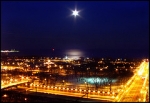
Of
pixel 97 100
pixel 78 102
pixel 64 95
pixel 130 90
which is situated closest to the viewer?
pixel 78 102

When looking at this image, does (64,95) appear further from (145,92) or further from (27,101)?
(145,92)

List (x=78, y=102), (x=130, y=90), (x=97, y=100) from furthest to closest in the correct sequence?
1. (x=130, y=90)
2. (x=97, y=100)
3. (x=78, y=102)

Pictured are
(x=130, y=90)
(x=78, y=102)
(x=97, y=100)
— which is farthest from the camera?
(x=130, y=90)

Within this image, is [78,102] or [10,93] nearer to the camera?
[78,102]

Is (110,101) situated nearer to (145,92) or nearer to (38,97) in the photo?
(145,92)

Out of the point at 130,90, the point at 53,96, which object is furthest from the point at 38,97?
the point at 130,90

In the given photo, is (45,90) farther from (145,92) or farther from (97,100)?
(145,92)

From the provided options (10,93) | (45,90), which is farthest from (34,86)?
(10,93)

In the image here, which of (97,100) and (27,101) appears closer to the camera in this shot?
(27,101)
